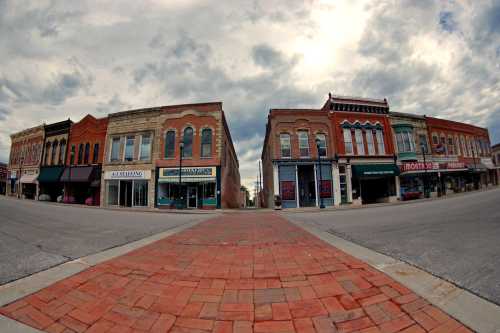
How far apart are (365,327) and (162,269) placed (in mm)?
2891

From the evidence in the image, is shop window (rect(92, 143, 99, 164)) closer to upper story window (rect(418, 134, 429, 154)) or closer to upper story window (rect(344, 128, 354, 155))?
upper story window (rect(344, 128, 354, 155))

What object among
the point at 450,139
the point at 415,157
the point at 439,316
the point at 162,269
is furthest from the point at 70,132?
the point at 450,139

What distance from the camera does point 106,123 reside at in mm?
22781

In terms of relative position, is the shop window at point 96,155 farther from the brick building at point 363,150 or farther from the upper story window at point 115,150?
the brick building at point 363,150

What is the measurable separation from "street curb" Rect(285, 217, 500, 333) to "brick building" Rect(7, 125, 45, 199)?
122 ft

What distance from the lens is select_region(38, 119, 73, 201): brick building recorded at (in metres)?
24.5

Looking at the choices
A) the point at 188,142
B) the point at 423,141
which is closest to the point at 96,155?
the point at 188,142

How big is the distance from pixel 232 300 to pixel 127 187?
74.7 ft

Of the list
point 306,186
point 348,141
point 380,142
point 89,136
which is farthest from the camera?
point 89,136

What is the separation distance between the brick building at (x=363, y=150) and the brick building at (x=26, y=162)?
122 feet

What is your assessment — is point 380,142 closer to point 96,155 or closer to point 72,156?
point 96,155

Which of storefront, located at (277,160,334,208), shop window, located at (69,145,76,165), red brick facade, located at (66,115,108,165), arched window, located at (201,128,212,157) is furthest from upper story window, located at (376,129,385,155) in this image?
shop window, located at (69,145,76,165)

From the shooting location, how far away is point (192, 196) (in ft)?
64.5

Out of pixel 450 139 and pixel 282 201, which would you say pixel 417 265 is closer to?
pixel 282 201
